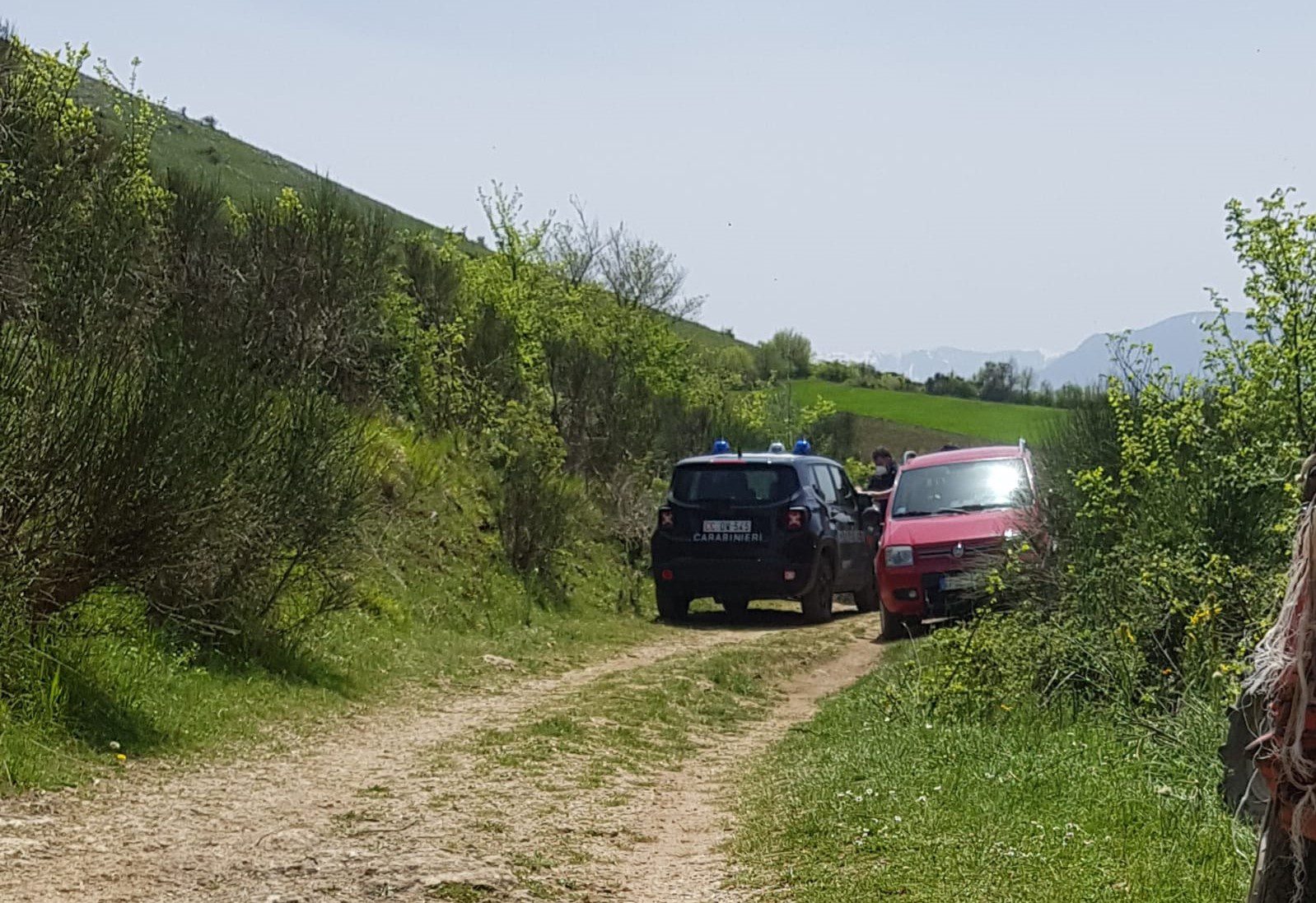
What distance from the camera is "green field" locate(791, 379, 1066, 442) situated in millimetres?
75375

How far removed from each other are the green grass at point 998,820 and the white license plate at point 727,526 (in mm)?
8988

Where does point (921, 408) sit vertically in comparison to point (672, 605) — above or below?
above

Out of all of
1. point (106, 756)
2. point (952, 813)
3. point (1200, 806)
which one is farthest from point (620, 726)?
point (1200, 806)

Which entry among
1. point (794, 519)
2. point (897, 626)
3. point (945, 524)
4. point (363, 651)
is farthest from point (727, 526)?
point (363, 651)

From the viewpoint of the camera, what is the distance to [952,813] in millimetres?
6953

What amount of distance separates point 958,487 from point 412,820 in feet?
35.4

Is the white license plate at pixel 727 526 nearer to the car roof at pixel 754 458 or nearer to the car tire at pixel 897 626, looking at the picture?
the car roof at pixel 754 458

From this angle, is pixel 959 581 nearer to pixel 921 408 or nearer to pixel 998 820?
pixel 998 820

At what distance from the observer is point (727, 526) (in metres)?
18.7

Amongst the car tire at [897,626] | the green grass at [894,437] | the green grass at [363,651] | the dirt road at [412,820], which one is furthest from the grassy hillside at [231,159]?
the green grass at [894,437]

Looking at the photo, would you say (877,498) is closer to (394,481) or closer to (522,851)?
(394,481)

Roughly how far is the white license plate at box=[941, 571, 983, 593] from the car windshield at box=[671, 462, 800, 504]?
11.9ft

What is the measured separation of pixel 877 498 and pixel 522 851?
14760mm

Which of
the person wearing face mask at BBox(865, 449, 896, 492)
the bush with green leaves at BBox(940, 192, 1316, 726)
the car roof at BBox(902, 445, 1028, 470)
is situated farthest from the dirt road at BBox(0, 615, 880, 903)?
the person wearing face mask at BBox(865, 449, 896, 492)
